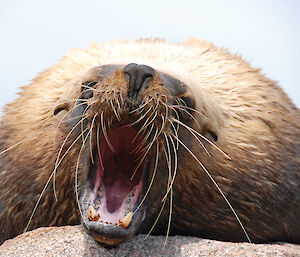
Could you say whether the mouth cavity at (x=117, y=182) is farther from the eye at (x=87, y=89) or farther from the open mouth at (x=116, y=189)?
the eye at (x=87, y=89)

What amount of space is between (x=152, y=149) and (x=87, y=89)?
2.80 feet

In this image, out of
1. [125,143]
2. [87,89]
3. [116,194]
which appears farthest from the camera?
[87,89]

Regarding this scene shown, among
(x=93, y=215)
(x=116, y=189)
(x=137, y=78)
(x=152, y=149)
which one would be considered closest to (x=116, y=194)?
(x=116, y=189)

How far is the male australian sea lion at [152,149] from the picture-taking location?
3.99m

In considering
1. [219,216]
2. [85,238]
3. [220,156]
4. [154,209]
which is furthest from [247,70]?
[85,238]

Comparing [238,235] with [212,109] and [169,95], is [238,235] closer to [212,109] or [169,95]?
[212,109]

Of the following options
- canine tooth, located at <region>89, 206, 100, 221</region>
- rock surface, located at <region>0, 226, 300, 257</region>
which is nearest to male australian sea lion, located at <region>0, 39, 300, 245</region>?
canine tooth, located at <region>89, 206, 100, 221</region>

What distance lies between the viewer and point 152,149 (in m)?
4.15

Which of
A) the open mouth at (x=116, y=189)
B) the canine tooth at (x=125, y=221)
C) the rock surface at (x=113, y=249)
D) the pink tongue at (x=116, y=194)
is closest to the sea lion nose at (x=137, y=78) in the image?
the open mouth at (x=116, y=189)

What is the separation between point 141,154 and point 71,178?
74cm

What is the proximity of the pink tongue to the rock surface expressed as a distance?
0.31m

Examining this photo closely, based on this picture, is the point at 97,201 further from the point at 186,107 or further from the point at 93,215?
the point at 186,107

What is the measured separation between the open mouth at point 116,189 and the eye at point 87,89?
0.44 m

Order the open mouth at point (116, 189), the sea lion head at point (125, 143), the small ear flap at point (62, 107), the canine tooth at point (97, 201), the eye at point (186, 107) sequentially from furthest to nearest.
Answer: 1. the small ear flap at point (62, 107)
2. the eye at point (186, 107)
3. the canine tooth at point (97, 201)
4. the sea lion head at point (125, 143)
5. the open mouth at point (116, 189)
